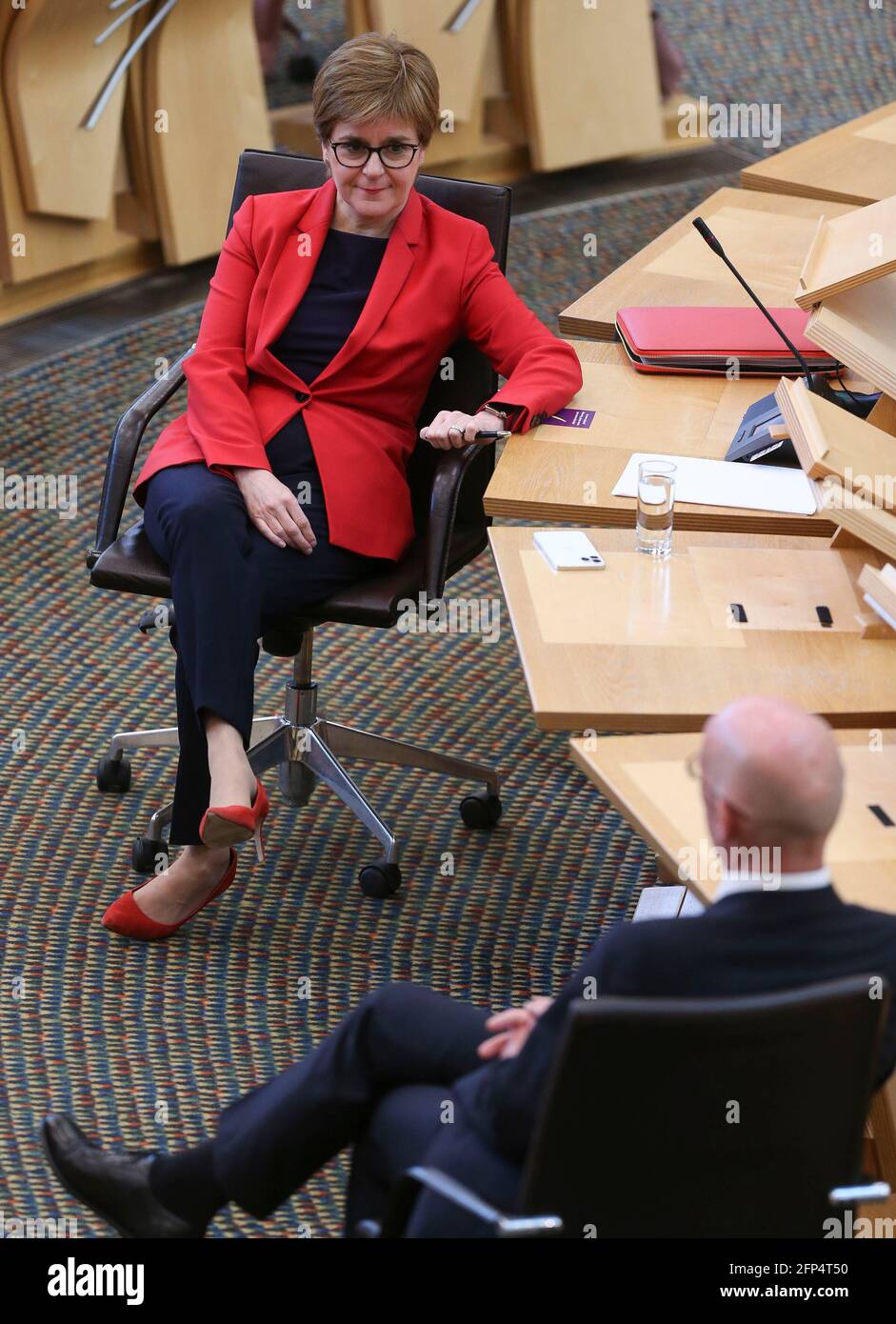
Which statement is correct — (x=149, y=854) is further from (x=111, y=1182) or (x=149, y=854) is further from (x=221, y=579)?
(x=111, y=1182)

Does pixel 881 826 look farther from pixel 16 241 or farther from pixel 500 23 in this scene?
pixel 500 23

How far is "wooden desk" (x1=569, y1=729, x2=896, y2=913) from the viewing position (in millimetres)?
1771

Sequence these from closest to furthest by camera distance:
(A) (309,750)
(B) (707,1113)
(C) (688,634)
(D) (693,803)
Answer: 1. (B) (707,1113)
2. (D) (693,803)
3. (C) (688,634)
4. (A) (309,750)

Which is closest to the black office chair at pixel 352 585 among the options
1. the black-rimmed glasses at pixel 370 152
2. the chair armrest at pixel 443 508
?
the chair armrest at pixel 443 508

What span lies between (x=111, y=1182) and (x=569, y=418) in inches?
54.4

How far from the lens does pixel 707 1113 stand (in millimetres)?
1417

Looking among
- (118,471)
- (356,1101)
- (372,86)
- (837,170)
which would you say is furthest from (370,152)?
(356,1101)

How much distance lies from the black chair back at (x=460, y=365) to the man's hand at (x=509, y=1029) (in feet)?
4.17

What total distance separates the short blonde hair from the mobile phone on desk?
29.7 inches

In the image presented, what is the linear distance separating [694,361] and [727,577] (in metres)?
0.65

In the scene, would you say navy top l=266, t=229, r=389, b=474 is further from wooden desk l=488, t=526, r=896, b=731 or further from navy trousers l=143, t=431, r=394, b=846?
wooden desk l=488, t=526, r=896, b=731

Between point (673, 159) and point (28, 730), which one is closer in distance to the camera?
point (28, 730)

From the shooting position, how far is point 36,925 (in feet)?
8.93
